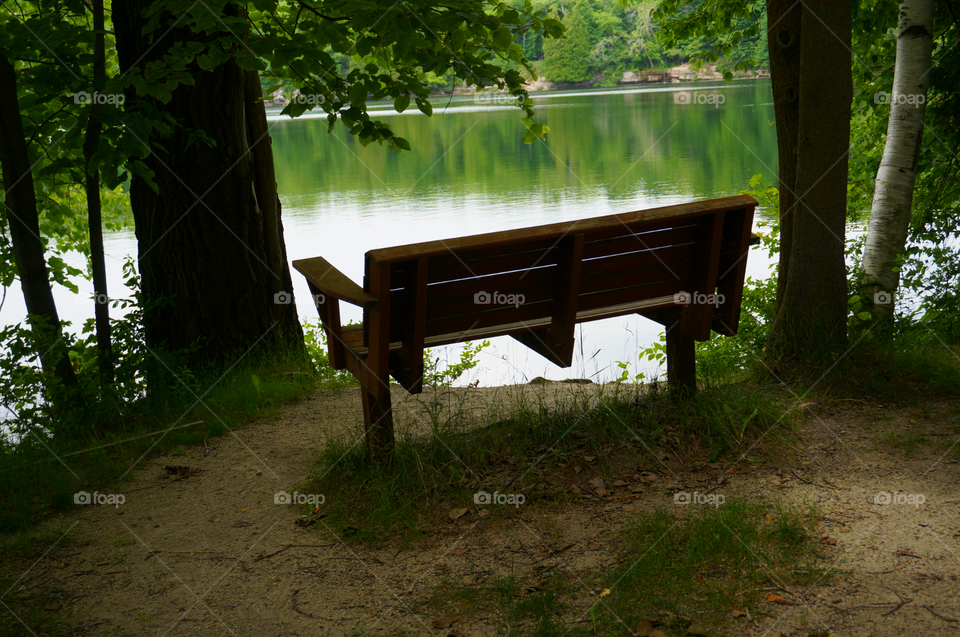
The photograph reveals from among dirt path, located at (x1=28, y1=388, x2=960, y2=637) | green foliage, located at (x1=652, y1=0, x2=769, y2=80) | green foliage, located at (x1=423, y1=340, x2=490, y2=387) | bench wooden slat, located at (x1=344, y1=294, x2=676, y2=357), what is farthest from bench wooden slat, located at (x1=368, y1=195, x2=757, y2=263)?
green foliage, located at (x1=652, y1=0, x2=769, y2=80)

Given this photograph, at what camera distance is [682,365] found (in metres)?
4.14

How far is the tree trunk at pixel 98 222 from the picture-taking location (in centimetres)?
512

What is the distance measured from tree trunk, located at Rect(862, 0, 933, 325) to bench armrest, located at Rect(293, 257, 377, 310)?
145 inches

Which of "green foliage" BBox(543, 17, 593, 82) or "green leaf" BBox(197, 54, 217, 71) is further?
"green foliage" BBox(543, 17, 593, 82)

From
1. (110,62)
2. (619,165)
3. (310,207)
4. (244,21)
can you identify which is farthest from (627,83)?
(244,21)

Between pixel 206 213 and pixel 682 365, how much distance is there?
3.65 m

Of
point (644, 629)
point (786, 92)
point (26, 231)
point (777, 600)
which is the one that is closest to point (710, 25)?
point (786, 92)

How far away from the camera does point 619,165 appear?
65.7 ft

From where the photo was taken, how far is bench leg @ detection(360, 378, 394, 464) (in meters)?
3.78

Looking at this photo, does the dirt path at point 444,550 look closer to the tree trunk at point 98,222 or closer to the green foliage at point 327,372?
the tree trunk at point 98,222

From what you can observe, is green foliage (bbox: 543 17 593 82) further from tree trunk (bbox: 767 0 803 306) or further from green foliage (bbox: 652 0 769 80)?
tree trunk (bbox: 767 0 803 306)

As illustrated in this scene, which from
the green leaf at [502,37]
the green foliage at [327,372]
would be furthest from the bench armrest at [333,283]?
the green leaf at [502,37]

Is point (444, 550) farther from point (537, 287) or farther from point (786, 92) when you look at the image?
point (786, 92)

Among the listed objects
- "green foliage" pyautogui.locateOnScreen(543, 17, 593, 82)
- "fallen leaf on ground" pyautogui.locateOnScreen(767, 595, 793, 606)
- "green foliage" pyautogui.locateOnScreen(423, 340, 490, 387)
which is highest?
"green foliage" pyautogui.locateOnScreen(543, 17, 593, 82)
